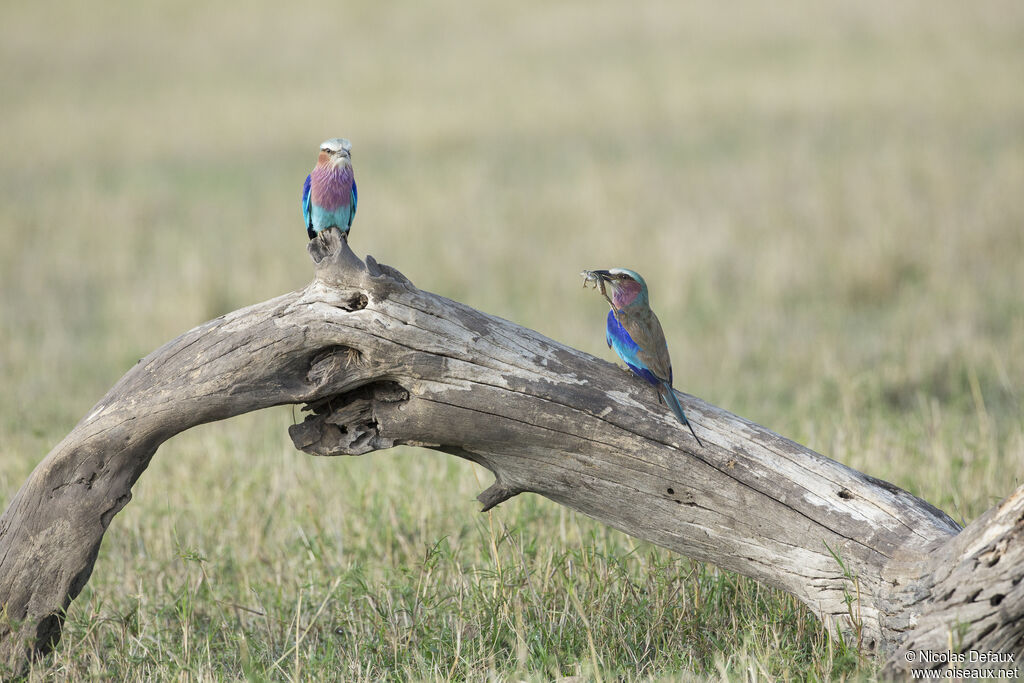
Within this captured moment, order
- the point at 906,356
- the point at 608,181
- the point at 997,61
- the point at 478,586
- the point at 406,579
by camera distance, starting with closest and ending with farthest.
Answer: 1. the point at 478,586
2. the point at 406,579
3. the point at 906,356
4. the point at 608,181
5. the point at 997,61

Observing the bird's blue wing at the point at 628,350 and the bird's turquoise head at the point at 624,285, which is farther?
the bird's turquoise head at the point at 624,285

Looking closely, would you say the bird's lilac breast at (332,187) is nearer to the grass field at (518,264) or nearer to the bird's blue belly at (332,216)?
the bird's blue belly at (332,216)

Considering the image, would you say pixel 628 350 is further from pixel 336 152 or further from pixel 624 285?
pixel 336 152

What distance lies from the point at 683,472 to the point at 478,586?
87cm

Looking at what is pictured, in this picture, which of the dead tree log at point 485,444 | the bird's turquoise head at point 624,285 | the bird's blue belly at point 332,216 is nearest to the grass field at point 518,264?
the dead tree log at point 485,444

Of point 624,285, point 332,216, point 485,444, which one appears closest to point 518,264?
point 332,216

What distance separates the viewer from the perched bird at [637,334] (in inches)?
120

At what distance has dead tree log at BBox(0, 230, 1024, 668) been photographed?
2961 millimetres

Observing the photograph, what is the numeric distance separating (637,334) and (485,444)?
597 millimetres

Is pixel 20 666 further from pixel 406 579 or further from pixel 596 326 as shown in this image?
pixel 596 326

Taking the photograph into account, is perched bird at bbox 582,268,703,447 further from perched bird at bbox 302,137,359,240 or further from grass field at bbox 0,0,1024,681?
perched bird at bbox 302,137,359,240

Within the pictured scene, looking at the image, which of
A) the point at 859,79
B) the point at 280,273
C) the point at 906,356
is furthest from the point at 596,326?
the point at 859,79

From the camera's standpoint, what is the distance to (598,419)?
3.09m

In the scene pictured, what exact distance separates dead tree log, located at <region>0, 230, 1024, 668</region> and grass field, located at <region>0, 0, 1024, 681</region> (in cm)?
30
